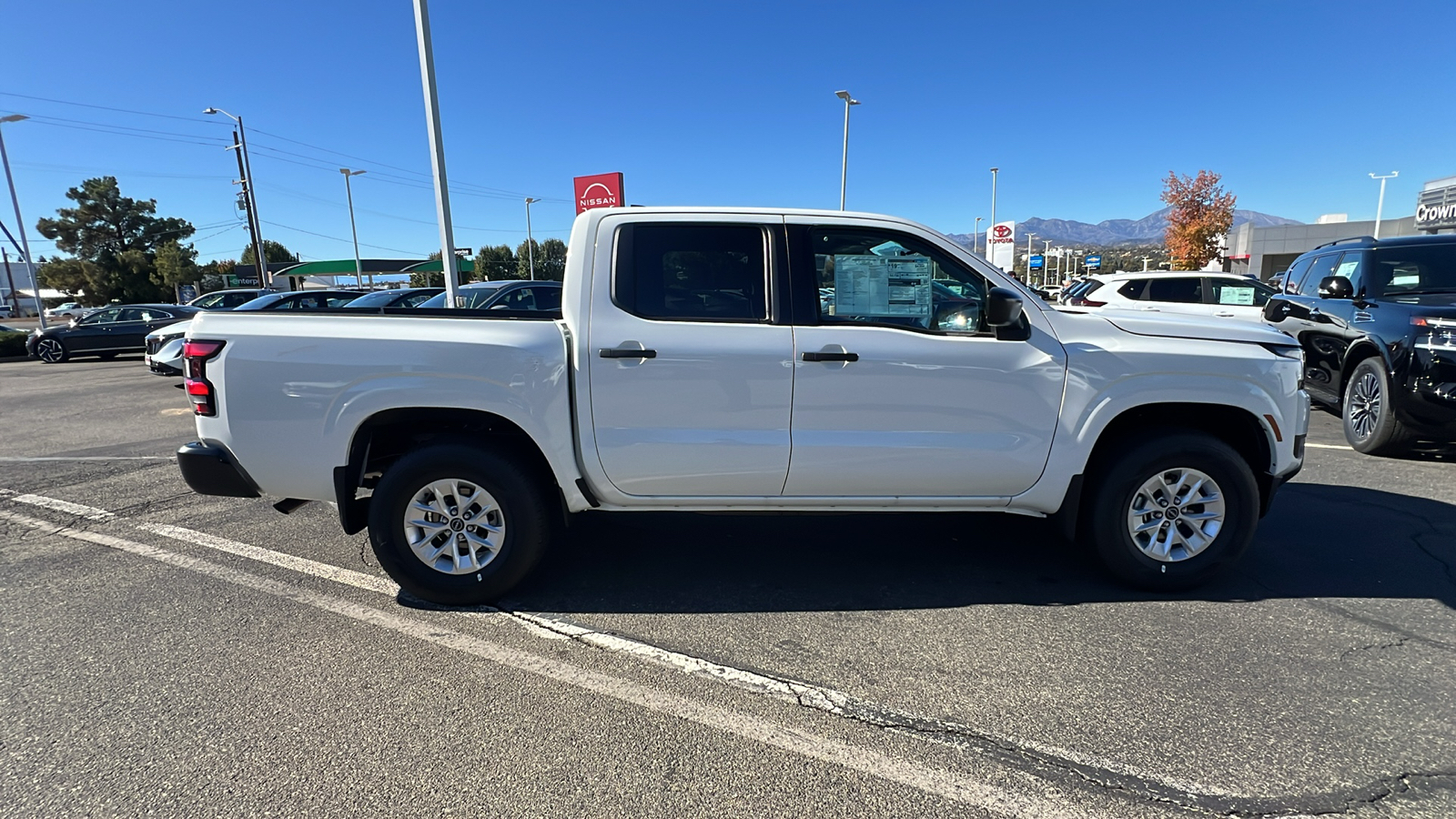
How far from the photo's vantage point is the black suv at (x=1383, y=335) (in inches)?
226

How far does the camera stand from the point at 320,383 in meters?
3.39

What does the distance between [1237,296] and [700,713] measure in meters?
12.0

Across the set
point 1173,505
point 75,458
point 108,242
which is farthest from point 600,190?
point 108,242

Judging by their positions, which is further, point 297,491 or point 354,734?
point 297,491

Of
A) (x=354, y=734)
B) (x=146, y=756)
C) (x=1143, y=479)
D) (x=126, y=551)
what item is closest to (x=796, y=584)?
(x=1143, y=479)

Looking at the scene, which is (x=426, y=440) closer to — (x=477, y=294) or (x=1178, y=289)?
(x=477, y=294)

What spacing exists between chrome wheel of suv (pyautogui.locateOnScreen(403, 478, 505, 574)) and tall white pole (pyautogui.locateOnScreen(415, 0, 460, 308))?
22.9 feet

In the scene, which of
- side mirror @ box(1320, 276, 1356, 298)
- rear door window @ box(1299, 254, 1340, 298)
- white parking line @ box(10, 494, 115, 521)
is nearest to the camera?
white parking line @ box(10, 494, 115, 521)

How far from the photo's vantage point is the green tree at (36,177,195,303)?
5059 centimetres

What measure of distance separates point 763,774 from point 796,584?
4.93 feet

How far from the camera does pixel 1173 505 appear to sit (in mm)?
3639

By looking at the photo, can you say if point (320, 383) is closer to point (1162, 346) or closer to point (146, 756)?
point (146, 756)

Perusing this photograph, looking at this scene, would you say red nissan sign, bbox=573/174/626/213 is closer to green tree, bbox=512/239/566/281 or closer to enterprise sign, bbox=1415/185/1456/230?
enterprise sign, bbox=1415/185/1456/230

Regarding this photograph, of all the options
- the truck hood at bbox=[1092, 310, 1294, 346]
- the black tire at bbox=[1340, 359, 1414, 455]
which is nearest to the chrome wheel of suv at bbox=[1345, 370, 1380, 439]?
the black tire at bbox=[1340, 359, 1414, 455]
